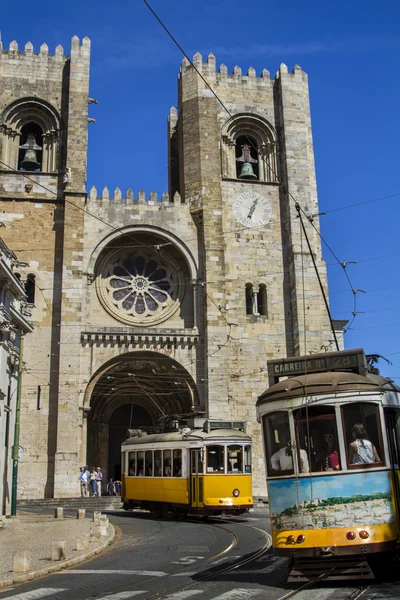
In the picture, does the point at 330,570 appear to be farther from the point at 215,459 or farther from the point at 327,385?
the point at 215,459

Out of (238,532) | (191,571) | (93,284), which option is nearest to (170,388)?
(93,284)

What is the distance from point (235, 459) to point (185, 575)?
8.48 m

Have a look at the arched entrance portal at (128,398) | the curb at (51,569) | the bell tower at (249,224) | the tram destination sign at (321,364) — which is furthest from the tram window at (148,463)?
the tram destination sign at (321,364)

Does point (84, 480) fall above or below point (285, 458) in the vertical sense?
above

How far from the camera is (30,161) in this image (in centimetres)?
2597

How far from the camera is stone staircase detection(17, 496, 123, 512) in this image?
21.6 m

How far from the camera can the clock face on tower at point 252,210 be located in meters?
26.8

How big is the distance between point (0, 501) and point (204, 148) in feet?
51.4

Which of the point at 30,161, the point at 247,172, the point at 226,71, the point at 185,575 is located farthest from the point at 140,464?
the point at 226,71

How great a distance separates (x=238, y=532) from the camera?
13.6m

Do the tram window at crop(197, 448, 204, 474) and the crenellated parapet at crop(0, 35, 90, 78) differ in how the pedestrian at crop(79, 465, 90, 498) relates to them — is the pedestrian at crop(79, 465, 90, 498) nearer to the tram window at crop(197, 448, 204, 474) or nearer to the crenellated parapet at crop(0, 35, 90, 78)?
the tram window at crop(197, 448, 204, 474)

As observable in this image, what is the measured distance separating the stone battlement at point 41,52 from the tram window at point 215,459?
17.9 metres

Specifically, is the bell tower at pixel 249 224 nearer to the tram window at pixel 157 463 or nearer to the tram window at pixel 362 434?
the tram window at pixel 157 463

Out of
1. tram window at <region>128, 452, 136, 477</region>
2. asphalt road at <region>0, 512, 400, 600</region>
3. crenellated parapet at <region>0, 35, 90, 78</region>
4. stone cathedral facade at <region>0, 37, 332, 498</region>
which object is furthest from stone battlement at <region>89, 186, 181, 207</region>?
asphalt road at <region>0, 512, 400, 600</region>
